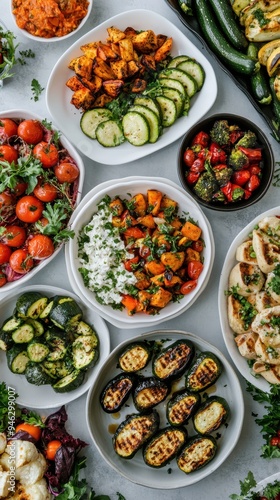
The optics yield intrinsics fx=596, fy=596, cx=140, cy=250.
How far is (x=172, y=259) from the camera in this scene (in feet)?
12.0

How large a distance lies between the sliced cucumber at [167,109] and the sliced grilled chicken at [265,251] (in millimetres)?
890

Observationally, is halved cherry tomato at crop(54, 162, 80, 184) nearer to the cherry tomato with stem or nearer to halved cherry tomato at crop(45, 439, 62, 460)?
the cherry tomato with stem

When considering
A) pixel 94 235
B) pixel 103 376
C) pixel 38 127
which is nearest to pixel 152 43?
pixel 38 127

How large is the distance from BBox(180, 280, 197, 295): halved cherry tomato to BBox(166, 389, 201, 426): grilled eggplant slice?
0.66 m

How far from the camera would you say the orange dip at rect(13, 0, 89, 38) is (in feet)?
12.2

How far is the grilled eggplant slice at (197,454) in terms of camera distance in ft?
12.3

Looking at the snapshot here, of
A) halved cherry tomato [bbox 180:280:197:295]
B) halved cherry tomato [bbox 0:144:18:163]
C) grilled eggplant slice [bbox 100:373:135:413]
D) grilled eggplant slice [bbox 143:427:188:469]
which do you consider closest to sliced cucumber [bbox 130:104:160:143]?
halved cherry tomato [bbox 0:144:18:163]

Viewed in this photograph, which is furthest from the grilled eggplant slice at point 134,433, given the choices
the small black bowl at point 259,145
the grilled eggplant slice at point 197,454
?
the small black bowl at point 259,145

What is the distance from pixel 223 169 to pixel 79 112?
3.40 feet

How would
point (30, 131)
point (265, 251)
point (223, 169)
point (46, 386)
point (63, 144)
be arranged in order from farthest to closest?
point (46, 386) < point (63, 144) < point (30, 131) < point (223, 169) < point (265, 251)

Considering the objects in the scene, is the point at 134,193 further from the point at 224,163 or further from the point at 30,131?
the point at 30,131

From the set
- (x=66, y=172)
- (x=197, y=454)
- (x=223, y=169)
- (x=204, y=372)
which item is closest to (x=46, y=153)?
(x=66, y=172)

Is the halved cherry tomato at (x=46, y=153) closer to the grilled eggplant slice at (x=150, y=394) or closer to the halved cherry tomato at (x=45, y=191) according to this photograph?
the halved cherry tomato at (x=45, y=191)

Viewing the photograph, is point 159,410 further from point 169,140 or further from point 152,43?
point 152,43
